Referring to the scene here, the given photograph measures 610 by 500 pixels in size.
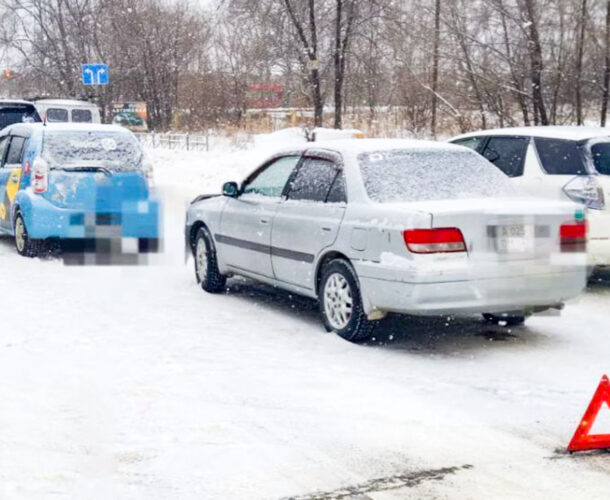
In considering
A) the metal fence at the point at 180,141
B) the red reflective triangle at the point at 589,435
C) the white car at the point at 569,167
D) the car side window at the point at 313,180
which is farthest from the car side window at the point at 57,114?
the red reflective triangle at the point at 589,435

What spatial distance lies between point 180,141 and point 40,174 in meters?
22.6

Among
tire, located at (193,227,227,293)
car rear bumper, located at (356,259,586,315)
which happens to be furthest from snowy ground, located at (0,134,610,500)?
tire, located at (193,227,227,293)

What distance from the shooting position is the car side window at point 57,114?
24.7 metres

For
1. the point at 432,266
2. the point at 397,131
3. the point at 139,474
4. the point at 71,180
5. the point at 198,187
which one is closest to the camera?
the point at 139,474

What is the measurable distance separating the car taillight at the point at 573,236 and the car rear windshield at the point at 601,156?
205 centimetres

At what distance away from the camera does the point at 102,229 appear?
10781 mm

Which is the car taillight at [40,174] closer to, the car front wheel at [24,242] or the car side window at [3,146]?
the car front wheel at [24,242]

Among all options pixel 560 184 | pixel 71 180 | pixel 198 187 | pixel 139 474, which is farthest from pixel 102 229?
pixel 198 187

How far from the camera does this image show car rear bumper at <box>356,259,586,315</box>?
6469mm

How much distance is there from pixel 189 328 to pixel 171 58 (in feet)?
135

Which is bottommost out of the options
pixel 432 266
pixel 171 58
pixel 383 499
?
pixel 383 499

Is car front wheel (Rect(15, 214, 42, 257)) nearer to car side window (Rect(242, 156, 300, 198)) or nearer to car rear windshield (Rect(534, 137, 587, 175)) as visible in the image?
car side window (Rect(242, 156, 300, 198))

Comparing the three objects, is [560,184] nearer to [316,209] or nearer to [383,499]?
[316,209]

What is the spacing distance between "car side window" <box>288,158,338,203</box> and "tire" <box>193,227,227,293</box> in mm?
1532
